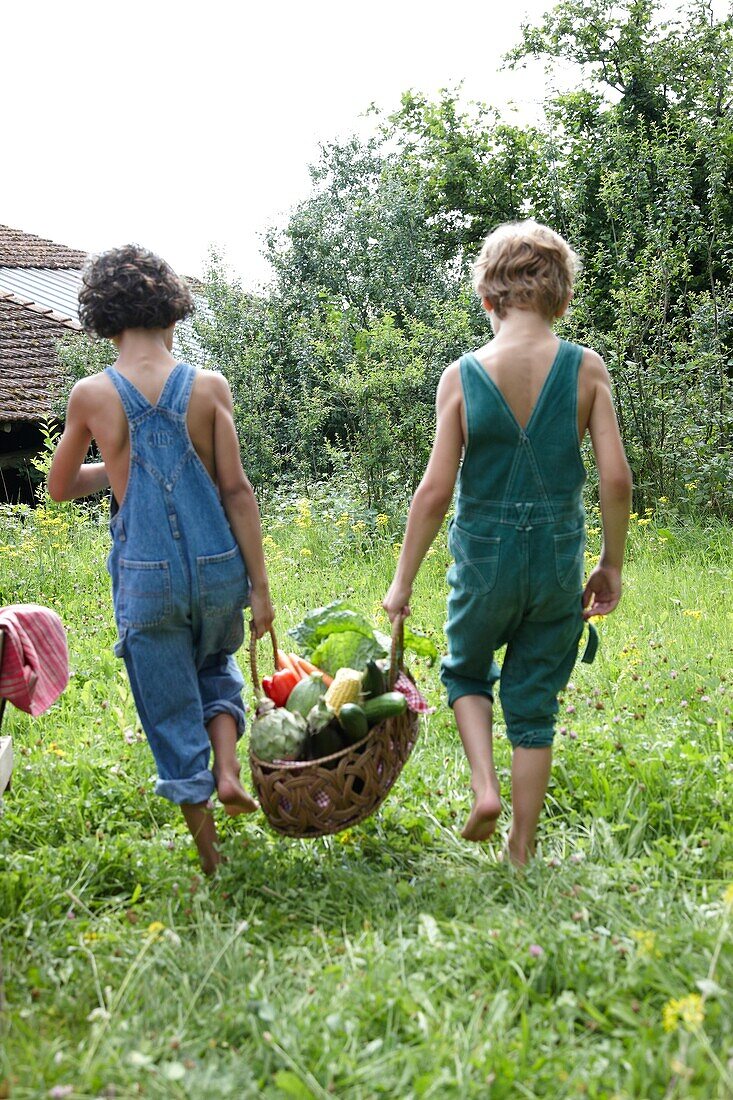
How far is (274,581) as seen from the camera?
7504mm

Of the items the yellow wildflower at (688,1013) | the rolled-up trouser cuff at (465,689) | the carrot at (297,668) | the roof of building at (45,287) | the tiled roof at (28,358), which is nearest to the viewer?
the yellow wildflower at (688,1013)

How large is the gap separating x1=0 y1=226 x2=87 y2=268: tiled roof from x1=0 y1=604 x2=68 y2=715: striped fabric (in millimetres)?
18402

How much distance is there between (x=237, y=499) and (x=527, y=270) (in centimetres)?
118

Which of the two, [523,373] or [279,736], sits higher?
[523,373]

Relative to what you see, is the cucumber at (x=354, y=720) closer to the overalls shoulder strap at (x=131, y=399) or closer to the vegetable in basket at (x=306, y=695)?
the vegetable in basket at (x=306, y=695)

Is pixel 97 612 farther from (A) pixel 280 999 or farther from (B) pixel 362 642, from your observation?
(A) pixel 280 999

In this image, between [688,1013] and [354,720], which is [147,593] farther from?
[688,1013]

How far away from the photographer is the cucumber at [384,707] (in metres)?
3.31

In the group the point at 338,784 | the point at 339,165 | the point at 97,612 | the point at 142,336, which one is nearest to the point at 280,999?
the point at 338,784

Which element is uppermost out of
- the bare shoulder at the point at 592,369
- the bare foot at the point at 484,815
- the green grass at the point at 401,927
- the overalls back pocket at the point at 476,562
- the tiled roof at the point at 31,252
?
the tiled roof at the point at 31,252

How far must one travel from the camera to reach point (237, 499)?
3471mm

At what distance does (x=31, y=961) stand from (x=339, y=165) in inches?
497

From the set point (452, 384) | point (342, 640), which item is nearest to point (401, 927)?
point (342, 640)

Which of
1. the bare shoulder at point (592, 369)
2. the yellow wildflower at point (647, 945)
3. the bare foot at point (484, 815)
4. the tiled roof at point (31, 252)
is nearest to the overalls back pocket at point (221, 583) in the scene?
the bare foot at point (484, 815)
